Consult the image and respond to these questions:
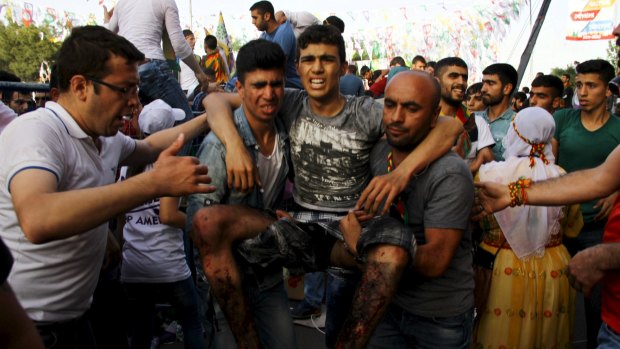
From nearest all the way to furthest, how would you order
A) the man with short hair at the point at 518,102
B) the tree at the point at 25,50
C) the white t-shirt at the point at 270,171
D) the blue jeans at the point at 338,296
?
the white t-shirt at the point at 270,171 < the blue jeans at the point at 338,296 < the man with short hair at the point at 518,102 < the tree at the point at 25,50

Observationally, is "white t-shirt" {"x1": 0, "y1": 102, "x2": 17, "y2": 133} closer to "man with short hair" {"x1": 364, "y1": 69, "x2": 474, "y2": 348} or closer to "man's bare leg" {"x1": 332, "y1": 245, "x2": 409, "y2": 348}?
"man with short hair" {"x1": 364, "y1": 69, "x2": 474, "y2": 348}

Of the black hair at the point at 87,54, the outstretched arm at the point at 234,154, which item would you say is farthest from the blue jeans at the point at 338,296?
the black hair at the point at 87,54

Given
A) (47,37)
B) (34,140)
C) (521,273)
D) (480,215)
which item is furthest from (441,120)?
(47,37)

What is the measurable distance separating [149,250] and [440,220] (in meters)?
2.10

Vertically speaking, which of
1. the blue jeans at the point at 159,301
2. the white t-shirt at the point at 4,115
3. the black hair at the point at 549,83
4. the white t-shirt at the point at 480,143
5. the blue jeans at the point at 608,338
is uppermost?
the black hair at the point at 549,83

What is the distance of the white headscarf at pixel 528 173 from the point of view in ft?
11.7

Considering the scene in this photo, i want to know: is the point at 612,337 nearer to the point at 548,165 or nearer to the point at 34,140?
the point at 548,165

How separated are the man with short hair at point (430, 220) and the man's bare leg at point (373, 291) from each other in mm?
360

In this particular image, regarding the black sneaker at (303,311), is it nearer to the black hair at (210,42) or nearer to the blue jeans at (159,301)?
the blue jeans at (159,301)

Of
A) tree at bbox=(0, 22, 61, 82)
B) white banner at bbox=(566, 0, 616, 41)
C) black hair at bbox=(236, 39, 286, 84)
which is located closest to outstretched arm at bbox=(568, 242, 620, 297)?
black hair at bbox=(236, 39, 286, 84)

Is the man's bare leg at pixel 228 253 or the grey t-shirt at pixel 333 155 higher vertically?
the grey t-shirt at pixel 333 155

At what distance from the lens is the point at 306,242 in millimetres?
2404

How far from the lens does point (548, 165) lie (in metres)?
3.73

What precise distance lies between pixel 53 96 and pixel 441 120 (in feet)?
6.60
